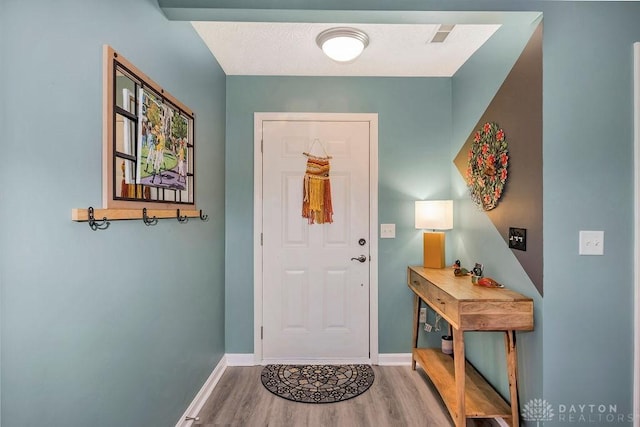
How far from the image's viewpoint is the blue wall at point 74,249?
898 millimetres

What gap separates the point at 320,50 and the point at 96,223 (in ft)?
6.13

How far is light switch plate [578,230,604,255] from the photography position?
66.6 inches

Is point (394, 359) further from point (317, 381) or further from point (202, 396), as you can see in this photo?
point (202, 396)

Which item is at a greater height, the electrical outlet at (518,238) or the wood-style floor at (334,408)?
the electrical outlet at (518,238)

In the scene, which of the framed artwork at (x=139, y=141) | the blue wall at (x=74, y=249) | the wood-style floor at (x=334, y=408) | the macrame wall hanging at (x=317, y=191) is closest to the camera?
the blue wall at (x=74, y=249)

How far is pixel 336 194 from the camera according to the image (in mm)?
2830

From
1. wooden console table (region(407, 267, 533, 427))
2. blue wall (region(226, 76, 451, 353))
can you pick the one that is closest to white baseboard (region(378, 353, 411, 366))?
blue wall (region(226, 76, 451, 353))

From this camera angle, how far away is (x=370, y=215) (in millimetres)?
2830

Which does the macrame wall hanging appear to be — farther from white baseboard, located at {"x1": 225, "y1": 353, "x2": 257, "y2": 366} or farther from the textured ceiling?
white baseboard, located at {"x1": 225, "y1": 353, "x2": 257, "y2": 366}

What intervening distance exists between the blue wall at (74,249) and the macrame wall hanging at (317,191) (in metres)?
1.20

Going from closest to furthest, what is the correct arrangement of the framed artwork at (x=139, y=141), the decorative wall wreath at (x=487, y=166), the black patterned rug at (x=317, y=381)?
the framed artwork at (x=139, y=141) → the decorative wall wreath at (x=487, y=166) → the black patterned rug at (x=317, y=381)

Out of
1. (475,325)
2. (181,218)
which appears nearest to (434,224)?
(475,325)

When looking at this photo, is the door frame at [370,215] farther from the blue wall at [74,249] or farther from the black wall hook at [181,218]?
the blue wall at [74,249]

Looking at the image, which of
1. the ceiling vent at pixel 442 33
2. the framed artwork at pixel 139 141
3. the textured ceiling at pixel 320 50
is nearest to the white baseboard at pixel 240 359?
the framed artwork at pixel 139 141
